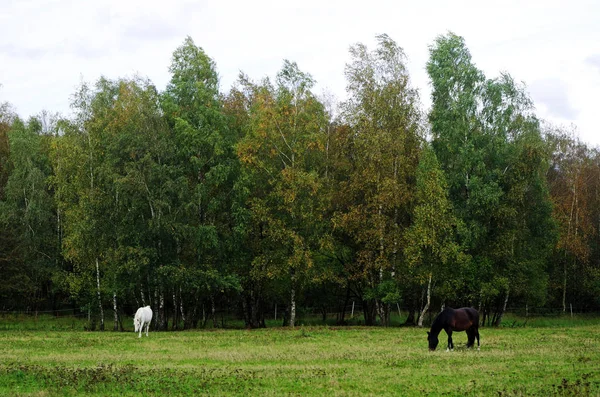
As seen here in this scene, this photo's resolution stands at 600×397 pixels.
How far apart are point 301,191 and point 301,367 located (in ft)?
83.5

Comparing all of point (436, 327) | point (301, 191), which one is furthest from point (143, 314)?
point (436, 327)

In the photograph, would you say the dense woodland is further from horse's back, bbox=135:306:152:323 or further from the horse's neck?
the horse's neck

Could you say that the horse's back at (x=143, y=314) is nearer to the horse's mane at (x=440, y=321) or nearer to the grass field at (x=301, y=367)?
the grass field at (x=301, y=367)

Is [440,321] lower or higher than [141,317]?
higher

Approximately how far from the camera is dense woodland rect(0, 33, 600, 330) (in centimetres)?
4372

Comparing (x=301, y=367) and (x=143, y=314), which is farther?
(x=143, y=314)

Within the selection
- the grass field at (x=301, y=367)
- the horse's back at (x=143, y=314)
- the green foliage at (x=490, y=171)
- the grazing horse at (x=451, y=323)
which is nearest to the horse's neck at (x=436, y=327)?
the grazing horse at (x=451, y=323)

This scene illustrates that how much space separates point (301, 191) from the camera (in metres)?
45.7

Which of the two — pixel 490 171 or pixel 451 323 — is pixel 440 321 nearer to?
pixel 451 323

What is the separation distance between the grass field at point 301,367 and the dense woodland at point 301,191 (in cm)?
1309

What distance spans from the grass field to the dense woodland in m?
13.1

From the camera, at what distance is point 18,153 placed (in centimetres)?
5875

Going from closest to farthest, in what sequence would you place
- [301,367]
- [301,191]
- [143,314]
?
[301,367], [143,314], [301,191]

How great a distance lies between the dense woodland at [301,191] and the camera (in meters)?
43.7
